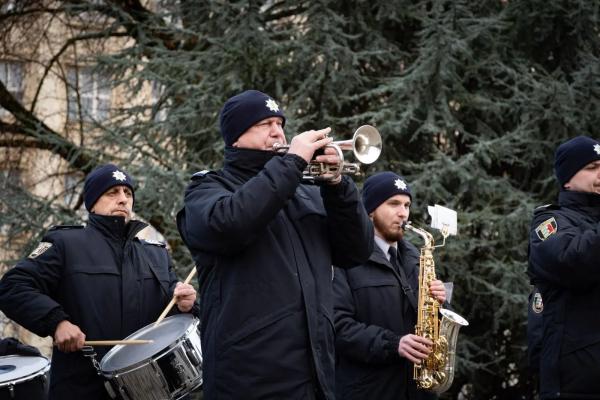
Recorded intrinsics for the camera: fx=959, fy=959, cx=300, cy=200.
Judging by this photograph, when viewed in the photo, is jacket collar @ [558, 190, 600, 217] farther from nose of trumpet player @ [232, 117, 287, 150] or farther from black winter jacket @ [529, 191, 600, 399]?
nose of trumpet player @ [232, 117, 287, 150]

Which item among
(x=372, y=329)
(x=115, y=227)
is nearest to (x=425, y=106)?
(x=372, y=329)

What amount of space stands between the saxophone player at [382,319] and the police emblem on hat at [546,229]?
72 centimetres

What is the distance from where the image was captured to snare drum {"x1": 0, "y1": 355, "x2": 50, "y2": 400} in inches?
224

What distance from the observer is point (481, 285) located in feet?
30.1

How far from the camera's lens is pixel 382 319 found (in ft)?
19.5

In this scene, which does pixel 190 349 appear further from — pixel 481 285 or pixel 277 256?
pixel 481 285

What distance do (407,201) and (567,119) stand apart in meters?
3.44

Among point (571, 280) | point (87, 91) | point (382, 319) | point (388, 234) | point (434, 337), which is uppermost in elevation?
point (87, 91)

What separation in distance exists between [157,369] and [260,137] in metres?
1.61

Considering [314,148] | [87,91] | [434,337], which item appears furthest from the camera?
[87,91]

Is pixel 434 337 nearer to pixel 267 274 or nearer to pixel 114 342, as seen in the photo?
pixel 114 342

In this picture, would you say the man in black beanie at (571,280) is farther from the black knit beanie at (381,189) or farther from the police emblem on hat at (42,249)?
the police emblem on hat at (42,249)

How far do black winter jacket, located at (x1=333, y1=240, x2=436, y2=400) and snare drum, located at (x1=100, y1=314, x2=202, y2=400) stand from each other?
94 cm

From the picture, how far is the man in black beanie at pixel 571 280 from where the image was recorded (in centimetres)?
514
